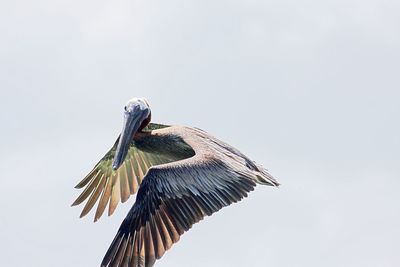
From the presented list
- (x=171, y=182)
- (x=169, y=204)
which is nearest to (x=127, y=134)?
(x=171, y=182)

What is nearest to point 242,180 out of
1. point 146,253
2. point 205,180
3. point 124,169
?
point 205,180

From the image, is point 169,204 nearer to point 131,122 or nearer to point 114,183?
point 131,122

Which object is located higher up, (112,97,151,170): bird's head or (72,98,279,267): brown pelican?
(112,97,151,170): bird's head

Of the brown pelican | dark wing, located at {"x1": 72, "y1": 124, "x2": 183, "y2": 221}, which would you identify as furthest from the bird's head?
dark wing, located at {"x1": 72, "y1": 124, "x2": 183, "y2": 221}

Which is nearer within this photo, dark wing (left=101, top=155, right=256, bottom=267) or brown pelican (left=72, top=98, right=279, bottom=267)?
dark wing (left=101, top=155, right=256, bottom=267)

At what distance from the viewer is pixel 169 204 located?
1226 inches

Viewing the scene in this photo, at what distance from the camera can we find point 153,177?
31203 millimetres

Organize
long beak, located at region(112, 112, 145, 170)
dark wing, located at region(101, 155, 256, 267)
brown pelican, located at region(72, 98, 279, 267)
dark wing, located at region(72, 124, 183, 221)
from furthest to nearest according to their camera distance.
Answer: dark wing, located at region(72, 124, 183, 221)
long beak, located at region(112, 112, 145, 170)
brown pelican, located at region(72, 98, 279, 267)
dark wing, located at region(101, 155, 256, 267)

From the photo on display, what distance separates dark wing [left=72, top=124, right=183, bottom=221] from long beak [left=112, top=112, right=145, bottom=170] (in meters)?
2.51

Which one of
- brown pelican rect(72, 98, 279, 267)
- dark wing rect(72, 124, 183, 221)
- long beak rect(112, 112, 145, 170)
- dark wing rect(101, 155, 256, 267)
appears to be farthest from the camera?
dark wing rect(72, 124, 183, 221)

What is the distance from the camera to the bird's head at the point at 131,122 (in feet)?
113

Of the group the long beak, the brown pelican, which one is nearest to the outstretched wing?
the brown pelican

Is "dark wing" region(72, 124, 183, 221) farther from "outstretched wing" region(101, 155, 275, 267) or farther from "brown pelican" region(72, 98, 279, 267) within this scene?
"outstretched wing" region(101, 155, 275, 267)

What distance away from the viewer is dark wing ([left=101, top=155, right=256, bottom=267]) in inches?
1201
